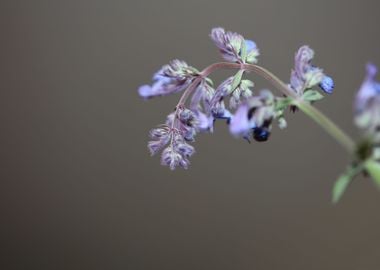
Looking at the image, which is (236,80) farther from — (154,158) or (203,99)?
(154,158)

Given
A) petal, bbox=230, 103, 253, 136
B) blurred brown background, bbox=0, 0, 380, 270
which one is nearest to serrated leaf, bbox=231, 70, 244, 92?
petal, bbox=230, 103, 253, 136

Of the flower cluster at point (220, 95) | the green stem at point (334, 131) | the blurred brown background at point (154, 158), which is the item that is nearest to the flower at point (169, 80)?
the flower cluster at point (220, 95)

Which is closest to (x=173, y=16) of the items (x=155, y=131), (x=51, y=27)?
(x=51, y=27)

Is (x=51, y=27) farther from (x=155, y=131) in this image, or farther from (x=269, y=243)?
(x=155, y=131)

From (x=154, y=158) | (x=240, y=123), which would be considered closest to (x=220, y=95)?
(x=240, y=123)

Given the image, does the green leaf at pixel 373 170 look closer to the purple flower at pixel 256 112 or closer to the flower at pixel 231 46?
the purple flower at pixel 256 112
